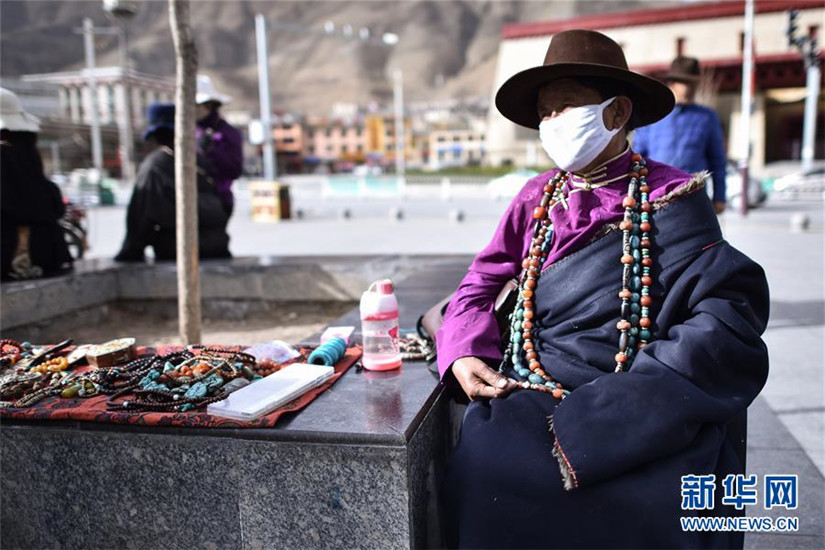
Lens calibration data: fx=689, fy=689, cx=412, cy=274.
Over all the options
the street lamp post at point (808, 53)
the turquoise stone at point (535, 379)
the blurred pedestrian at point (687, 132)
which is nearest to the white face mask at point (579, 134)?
the turquoise stone at point (535, 379)

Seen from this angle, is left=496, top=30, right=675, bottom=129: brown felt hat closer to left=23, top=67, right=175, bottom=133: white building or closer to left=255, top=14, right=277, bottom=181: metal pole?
left=255, top=14, right=277, bottom=181: metal pole

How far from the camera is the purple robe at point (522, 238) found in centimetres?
205

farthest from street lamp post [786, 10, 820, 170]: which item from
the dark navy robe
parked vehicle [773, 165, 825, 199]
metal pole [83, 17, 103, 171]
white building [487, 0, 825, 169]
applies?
metal pole [83, 17, 103, 171]

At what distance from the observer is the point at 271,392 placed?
6.66 feet

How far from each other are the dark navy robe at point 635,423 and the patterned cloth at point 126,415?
50cm

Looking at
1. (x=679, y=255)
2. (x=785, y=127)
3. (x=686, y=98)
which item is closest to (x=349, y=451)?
(x=679, y=255)

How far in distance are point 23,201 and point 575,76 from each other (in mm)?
4066

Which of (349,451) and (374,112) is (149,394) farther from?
(374,112)

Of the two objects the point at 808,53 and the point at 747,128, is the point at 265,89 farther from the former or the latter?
the point at 808,53

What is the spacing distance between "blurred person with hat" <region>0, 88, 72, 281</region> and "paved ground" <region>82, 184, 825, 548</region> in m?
4.60

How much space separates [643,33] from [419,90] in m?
98.1

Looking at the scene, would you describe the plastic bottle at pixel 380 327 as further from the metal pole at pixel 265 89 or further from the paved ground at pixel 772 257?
the metal pole at pixel 265 89

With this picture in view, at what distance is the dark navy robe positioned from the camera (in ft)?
5.43

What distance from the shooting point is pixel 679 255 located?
1892 millimetres
